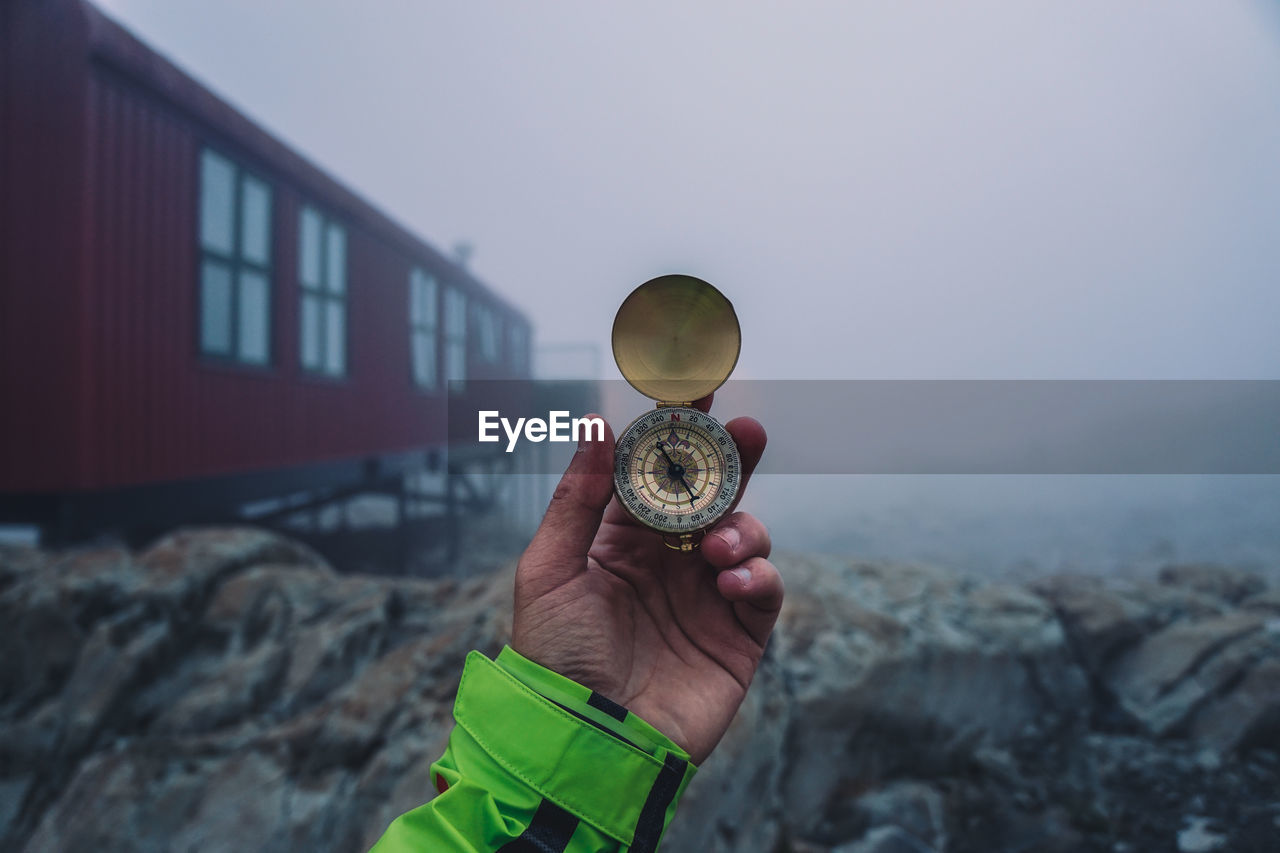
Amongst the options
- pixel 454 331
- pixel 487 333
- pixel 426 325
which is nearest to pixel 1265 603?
pixel 426 325

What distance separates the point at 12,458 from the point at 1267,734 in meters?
10.5

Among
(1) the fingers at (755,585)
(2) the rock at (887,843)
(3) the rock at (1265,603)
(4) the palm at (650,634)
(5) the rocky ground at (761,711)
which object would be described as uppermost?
(1) the fingers at (755,585)

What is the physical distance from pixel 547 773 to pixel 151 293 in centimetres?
808

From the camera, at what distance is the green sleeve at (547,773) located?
1.62 metres

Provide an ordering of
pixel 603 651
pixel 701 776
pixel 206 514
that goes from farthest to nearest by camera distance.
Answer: pixel 206 514
pixel 701 776
pixel 603 651

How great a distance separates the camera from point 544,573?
195 centimetres

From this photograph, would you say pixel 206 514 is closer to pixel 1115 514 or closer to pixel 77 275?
pixel 77 275

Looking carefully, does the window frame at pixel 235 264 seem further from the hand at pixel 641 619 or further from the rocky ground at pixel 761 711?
the hand at pixel 641 619

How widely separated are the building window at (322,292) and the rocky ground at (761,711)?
17.3 feet

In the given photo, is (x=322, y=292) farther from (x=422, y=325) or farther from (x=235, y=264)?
(x=422, y=325)

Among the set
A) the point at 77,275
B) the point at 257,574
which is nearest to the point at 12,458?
the point at 77,275

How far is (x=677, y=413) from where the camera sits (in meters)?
2.25

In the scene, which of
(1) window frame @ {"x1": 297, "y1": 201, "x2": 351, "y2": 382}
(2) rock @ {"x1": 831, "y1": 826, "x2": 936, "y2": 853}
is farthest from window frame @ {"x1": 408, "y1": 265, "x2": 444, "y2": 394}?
(2) rock @ {"x1": 831, "y1": 826, "x2": 936, "y2": 853}
